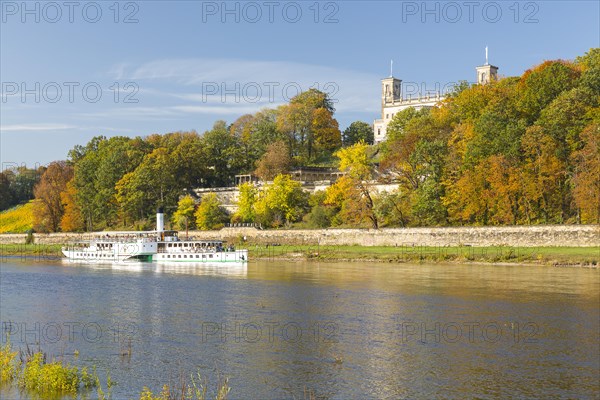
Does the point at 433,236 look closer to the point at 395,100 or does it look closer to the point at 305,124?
the point at 305,124

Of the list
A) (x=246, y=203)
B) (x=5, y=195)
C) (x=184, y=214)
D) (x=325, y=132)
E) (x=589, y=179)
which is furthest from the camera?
(x=5, y=195)

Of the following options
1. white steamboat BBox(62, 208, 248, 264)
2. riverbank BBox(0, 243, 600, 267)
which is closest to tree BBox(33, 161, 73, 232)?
white steamboat BBox(62, 208, 248, 264)

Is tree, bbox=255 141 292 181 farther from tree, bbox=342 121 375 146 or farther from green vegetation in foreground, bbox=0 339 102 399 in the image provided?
green vegetation in foreground, bbox=0 339 102 399

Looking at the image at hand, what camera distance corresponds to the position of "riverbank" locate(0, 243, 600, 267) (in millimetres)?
53938

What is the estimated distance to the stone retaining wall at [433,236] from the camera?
5941cm

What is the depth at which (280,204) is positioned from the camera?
284 feet

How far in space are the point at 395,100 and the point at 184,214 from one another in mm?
56809

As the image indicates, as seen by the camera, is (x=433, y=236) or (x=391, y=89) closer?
(x=433, y=236)

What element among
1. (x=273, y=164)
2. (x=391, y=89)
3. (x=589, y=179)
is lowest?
(x=589, y=179)

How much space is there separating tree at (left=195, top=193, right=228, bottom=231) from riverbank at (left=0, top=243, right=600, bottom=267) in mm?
12464

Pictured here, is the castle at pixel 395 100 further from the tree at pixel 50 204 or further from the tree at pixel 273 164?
the tree at pixel 50 204

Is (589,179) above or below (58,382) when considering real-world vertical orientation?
above

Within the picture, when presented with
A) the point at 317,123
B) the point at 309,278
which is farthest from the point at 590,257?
the point at 317,123

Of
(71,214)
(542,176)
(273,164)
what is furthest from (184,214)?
(542,176)
